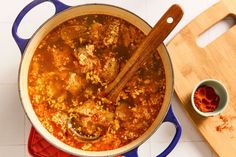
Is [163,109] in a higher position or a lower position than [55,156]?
higher

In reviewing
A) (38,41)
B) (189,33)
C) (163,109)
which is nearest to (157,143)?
(163,109)

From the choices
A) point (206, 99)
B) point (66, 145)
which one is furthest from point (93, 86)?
point (206, 99)

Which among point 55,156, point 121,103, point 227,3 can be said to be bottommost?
point 55,156

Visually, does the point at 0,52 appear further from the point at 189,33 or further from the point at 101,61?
the point at 189,33

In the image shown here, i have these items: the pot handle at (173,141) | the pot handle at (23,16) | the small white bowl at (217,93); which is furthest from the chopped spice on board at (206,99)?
the pot handle at (23,16)

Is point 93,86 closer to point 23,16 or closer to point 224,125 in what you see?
point 23,16

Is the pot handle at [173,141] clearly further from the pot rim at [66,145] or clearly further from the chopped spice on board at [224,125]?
the chopped spice on board at [224,125]
